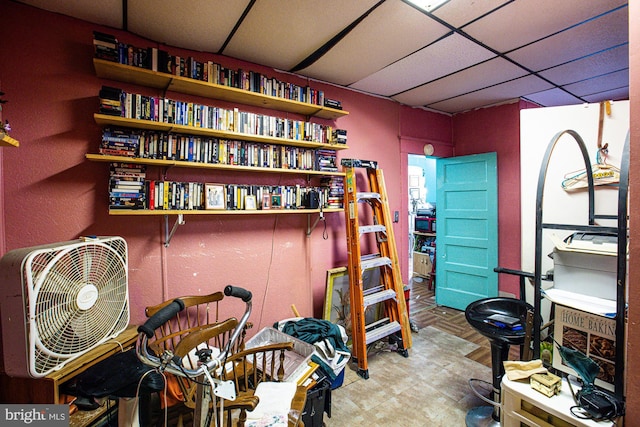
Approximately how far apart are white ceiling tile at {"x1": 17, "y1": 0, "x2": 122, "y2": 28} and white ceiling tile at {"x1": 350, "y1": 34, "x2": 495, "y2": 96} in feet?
6.45

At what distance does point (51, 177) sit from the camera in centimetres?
180

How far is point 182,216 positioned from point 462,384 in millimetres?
2470

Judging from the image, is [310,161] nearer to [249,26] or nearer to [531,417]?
[249,26]

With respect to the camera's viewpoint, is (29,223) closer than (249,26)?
Yes

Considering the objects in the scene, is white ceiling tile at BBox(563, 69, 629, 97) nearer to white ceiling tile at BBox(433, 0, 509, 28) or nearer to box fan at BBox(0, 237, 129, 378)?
white ceiling tile at BBox(433, 0, 509, 28)

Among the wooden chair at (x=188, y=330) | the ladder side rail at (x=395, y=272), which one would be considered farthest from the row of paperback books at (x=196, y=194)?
the wooden chair at (x=188, y=330)

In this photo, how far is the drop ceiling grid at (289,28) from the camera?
1768mm

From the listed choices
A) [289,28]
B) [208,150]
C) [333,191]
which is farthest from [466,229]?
[208,150]

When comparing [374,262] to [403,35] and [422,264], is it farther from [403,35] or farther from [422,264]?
[422,264]

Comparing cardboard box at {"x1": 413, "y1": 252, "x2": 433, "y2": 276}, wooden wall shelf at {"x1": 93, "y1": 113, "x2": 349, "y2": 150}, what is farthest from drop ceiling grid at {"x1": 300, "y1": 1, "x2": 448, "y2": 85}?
cardboard box at {"x1": 413, "y1": 252, "x2": 433, "y2": 276}

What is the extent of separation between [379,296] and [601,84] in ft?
10.3

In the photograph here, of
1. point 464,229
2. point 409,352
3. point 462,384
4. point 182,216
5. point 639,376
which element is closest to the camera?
point 639,376

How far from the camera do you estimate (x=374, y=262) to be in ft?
8.91

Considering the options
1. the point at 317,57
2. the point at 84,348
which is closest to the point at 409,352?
the point at 84,348
